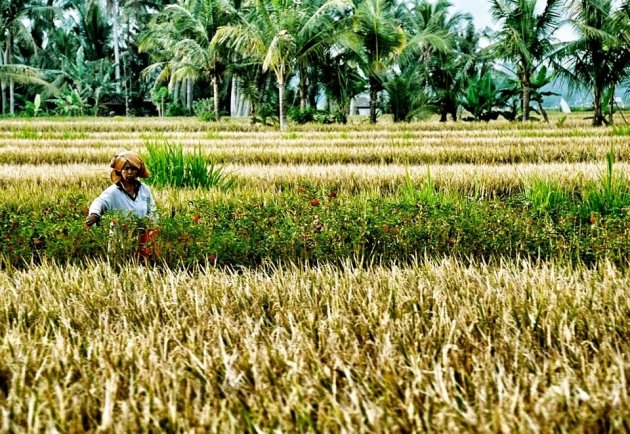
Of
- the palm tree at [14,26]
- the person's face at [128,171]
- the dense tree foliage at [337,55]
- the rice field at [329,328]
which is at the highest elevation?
the palm tree at [14,26]

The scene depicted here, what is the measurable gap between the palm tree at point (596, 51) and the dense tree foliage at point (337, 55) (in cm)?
3

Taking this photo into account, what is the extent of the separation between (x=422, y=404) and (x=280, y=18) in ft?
54.2

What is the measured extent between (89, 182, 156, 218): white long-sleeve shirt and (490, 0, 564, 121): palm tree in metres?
16.5

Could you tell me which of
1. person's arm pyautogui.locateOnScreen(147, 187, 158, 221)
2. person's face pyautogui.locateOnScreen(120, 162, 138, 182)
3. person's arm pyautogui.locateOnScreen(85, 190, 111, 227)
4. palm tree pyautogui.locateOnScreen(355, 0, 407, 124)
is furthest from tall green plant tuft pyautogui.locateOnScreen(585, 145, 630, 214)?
palm tree pyautogui.locateOnScreen(355, 0, 407, 124)

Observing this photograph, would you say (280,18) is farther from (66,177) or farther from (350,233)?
(350,233)

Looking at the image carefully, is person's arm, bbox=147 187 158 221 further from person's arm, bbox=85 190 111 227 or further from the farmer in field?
person's arm, bbox=85 190 111 227

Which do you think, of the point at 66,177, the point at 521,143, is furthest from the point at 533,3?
the point at 66,177

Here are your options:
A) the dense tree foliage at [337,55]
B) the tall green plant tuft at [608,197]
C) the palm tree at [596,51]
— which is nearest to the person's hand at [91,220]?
the tall green plant tuft at [608,197]

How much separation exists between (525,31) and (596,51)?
2078 mm

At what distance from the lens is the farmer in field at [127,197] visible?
3.56 meters

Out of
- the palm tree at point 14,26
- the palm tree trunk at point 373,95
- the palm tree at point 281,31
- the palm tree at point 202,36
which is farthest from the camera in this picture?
the palm tree at point 14,26

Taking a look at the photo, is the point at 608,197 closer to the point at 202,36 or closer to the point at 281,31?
the point at 281,31

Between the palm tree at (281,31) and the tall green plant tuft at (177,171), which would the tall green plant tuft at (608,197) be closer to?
the tall green plant tuft at (177,171)

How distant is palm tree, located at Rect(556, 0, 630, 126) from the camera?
674 inches
